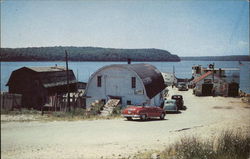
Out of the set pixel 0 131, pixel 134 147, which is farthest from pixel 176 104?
pixel 0 131

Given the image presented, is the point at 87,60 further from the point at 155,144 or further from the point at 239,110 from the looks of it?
the point at 239,110

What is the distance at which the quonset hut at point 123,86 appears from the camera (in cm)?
2816

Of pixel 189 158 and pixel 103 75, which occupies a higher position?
pixel 103 75

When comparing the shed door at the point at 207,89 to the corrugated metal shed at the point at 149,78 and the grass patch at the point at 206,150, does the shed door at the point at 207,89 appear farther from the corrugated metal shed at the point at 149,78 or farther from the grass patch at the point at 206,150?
the grass patch at the point at 206,150

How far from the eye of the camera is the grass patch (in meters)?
11.9

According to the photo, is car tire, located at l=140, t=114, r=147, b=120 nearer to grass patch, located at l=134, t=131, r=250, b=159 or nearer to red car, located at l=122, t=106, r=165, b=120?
red car, located at l=122, t=106, r=165, b=120

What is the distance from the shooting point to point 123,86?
Result: 28.9 m

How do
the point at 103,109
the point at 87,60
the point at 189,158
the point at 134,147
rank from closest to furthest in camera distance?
1. the point at 189,158
2. the point at 134,147
3. the point at 87,60
4. the point at 103,109

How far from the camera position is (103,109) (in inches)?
1051

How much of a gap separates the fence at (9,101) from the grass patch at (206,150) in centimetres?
523

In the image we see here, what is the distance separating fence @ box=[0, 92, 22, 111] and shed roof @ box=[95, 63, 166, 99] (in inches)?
705

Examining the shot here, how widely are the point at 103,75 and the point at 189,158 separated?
18947mm

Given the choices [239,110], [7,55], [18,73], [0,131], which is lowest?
[239,110]

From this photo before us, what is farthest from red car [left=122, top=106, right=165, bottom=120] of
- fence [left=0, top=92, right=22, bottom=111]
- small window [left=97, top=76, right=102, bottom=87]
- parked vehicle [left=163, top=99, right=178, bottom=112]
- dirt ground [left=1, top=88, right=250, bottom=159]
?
fence [left=0, top=92, right=22, bottom=111]
